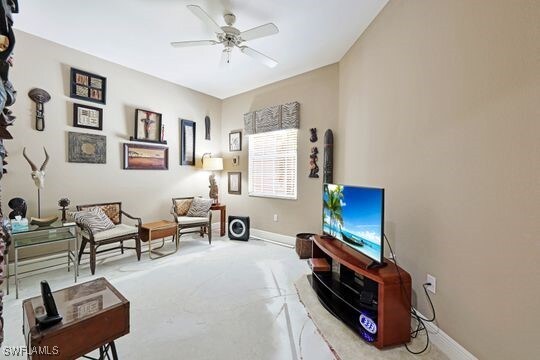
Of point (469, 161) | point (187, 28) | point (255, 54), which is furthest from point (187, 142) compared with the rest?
point (469, 161)

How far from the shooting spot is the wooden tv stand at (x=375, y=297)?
1565 mm

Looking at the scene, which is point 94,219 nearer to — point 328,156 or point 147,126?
point 147,126

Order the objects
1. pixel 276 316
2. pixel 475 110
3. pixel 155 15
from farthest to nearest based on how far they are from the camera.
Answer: pixel 155 15 < pixel 276 316 < pixel 475 110

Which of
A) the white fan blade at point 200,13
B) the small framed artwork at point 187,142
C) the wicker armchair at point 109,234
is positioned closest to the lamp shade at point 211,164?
the small framed artwork at point 187,142

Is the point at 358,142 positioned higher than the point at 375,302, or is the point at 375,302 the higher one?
the point at 358,142

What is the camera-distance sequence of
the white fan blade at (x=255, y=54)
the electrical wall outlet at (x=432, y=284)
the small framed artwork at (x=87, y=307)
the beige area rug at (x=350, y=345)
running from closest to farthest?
the small framed artwork at (x=87, y=307) < the beige area rug at (x=350, y=345) < the electrical wall outlet at (x=432, y=284) < the white fan blade at (x=255, y=54)

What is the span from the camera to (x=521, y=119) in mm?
1124

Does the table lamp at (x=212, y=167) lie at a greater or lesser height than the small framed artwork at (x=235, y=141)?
lesser

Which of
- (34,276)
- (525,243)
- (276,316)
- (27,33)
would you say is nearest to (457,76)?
(525,243)

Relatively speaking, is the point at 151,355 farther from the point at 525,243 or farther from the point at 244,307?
the point at 525,243

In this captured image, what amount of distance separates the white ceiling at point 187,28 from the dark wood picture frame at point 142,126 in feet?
2.24

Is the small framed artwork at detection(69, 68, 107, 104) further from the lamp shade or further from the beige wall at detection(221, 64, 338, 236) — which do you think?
the beige wall at detection(221, 64, 338, 236)

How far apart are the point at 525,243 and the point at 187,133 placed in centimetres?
455

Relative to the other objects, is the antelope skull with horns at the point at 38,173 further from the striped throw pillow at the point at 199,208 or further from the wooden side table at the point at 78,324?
the wooden side table at the point at 78,324
